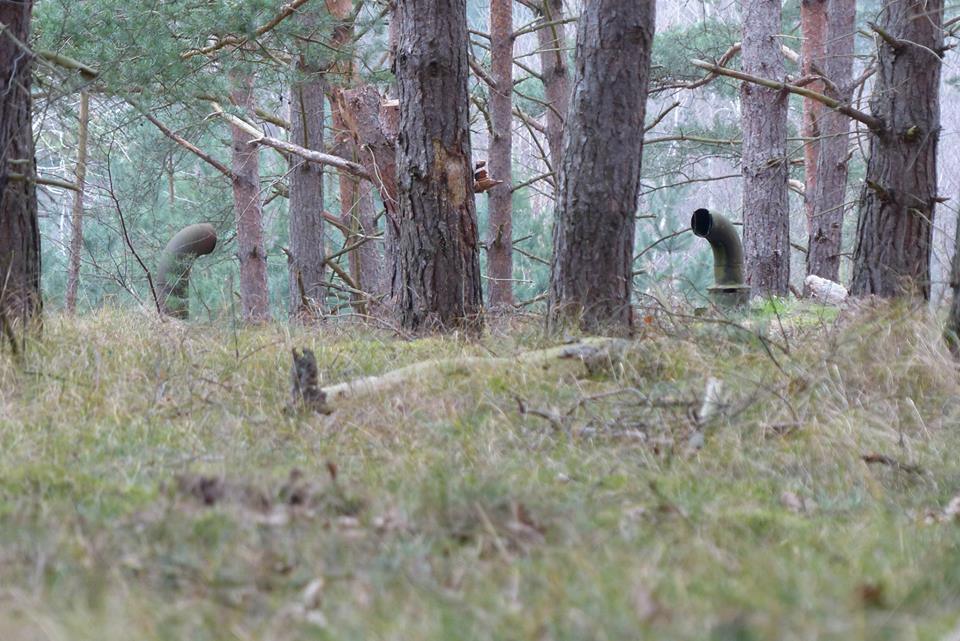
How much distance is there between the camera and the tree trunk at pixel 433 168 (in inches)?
293

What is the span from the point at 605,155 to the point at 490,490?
4.23 metres

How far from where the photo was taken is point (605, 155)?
22.8 ft

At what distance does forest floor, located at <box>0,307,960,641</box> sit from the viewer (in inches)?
87.5

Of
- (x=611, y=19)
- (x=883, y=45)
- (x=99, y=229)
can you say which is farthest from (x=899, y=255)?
(x=99, y=229)

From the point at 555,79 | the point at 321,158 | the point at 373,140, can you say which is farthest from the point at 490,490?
the point at 555,79

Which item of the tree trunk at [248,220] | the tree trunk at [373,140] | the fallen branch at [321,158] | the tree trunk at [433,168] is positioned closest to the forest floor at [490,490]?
the tree trunk at [433,168]

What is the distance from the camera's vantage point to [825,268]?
525 inches

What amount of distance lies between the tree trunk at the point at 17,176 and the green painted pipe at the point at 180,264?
330 centimetres

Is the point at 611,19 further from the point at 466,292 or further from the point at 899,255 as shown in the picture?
the point at 899,255

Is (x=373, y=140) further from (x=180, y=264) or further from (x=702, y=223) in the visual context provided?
(x=702, y=223)

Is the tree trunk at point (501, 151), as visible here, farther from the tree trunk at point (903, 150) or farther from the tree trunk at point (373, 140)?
the tree trunk at point (903, 150)

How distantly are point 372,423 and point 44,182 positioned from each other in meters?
2.80

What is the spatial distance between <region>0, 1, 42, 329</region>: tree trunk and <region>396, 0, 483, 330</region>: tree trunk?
260cm

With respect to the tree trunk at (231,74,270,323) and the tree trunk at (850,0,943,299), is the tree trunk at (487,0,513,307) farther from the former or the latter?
the tree trunk at (850,0,943,299)
